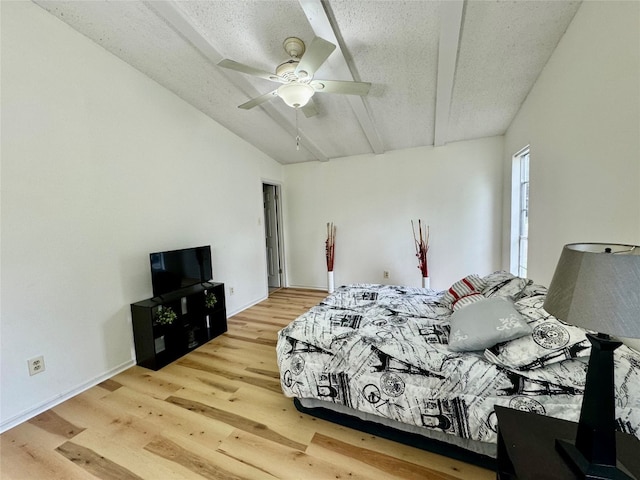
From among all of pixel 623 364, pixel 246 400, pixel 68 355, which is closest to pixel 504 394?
pixel 623 364

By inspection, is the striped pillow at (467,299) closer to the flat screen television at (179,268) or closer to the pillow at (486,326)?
the pillow at (486,326)

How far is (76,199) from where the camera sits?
2.16m

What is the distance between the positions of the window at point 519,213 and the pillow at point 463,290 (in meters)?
1.25

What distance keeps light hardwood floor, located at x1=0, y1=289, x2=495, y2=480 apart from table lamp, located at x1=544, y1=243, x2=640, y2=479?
0.77m

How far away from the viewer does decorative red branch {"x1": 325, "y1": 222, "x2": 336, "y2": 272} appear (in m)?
4.67

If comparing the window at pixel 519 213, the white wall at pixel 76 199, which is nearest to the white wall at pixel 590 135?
the window at pixel 519 213

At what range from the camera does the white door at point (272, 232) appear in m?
5.09

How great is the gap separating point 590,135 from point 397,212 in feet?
9.20

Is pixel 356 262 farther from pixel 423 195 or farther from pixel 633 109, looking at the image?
pixel 633 109

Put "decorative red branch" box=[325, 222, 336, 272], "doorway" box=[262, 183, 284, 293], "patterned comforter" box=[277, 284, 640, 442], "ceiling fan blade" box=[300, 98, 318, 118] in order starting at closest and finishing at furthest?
"patterned comforter" box=[277, 284, 640, 442] < "ceiling fan blade" box=[300, 98, 318, 118] < "decorative red branch" box=[325, 222, 336, 272] < "doorway" box=[262, 183, 284, 293]

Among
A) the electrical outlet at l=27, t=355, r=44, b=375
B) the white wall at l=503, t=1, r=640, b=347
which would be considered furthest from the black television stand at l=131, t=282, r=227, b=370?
the white wall at l=503, t=1, r=640, b=347

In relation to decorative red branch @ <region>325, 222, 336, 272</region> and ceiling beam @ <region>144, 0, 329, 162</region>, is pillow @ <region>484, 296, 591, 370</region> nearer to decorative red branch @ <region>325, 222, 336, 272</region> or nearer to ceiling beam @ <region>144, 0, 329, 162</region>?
ceiling beam @ <region>144, 0, 329, 162</region>

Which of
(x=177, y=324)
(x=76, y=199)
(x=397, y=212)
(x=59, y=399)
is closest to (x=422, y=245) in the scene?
(x=397, y=212)

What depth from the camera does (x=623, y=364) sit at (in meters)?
1.15
